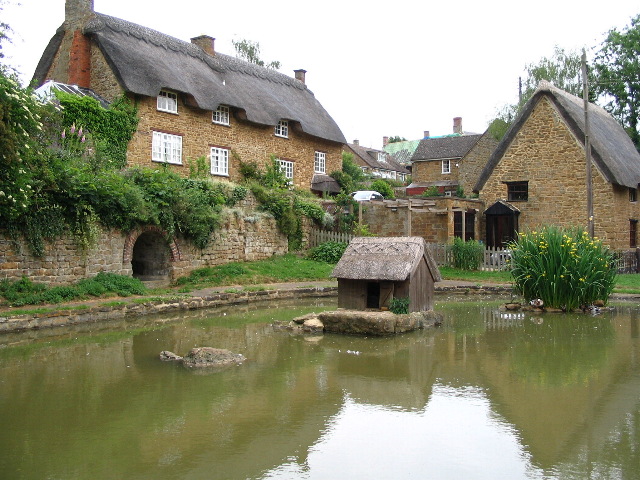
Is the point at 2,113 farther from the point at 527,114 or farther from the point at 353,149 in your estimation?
the point at 353,149

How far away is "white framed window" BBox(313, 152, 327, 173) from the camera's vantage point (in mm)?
36000

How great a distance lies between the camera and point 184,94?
89.6 ft

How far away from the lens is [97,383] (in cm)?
860

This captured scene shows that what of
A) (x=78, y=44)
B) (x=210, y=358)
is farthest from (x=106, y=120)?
(x=210, y=358)

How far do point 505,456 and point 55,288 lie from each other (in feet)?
42.3

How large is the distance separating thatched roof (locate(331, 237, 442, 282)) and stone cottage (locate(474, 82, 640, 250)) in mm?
13612

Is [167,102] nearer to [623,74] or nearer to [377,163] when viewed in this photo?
[623,74]

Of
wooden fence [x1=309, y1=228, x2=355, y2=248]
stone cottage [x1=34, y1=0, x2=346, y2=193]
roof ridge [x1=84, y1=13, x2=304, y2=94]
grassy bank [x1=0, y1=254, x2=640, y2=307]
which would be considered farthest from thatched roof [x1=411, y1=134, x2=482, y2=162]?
grassy bank [x1=0, y1=254, x2=640, y2=307]

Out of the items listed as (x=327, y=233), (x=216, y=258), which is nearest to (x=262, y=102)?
(x=327, y=233)

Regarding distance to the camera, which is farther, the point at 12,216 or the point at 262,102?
the point at 262,102

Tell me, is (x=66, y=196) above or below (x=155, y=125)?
below

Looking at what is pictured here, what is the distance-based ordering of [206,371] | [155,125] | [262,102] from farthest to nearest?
[262,102] → [155,125] → [206,371]

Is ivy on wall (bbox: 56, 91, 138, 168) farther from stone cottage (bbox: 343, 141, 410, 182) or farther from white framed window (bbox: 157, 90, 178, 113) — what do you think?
stone cottage (bbox: 343, 141, 410, 182)

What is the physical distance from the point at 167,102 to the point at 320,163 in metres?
11.7
